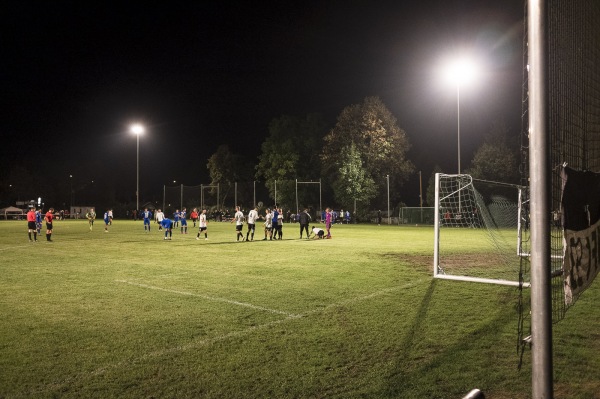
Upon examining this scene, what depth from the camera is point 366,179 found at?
5194 centimetres

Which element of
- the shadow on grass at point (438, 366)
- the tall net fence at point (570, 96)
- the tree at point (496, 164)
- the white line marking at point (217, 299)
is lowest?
the shadow on grass at point (438, 366)

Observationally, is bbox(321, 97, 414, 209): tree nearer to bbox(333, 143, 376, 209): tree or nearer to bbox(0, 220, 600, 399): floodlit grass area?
bbox(333, 143, 376, 209): tree

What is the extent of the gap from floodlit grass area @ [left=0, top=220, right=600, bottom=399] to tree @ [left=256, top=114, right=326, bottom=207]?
4771cm

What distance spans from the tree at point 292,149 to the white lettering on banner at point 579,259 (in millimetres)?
54225

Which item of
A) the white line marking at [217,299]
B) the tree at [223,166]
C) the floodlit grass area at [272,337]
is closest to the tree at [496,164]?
the tree at [223,166]

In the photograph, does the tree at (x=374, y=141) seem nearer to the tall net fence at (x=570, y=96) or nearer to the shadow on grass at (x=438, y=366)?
the tall net fence at (x=570, y=96)

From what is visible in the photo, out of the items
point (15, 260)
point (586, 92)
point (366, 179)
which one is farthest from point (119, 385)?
point (366, 179)

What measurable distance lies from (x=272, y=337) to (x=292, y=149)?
5411 cm

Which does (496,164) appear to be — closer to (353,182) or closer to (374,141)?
(374,141)

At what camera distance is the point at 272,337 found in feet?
21.9

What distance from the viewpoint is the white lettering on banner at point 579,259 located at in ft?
13.3

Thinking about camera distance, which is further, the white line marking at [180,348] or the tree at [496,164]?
the tree at [496,164]

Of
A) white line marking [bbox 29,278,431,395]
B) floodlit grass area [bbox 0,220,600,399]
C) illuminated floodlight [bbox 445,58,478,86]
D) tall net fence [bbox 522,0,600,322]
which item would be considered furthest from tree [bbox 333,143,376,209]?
white line marking [bbox 29,278,431,395]

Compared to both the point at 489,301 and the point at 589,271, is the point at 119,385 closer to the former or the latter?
the point at 589,271
